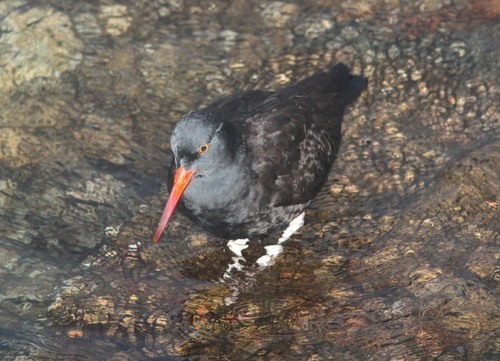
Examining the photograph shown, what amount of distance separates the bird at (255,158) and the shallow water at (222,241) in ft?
1.19

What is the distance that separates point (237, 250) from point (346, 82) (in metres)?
1.95

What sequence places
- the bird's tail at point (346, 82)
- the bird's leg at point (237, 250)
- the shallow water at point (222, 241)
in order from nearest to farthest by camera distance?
the shallow water at point (222, 241), the bird's leg at point (237, 250), the bird's tail at point (346, 82)

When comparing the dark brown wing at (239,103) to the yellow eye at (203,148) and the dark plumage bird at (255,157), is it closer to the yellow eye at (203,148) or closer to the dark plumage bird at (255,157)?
the dark plumage bird at (255,157)

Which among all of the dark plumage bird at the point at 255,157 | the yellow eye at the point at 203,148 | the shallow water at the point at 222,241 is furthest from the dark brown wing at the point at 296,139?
the yellow eye at the point at 203,148

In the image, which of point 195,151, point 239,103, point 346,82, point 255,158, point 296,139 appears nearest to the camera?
point 195,151

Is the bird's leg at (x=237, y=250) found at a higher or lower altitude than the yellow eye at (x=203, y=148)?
lower

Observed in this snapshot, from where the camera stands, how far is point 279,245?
20.5ft

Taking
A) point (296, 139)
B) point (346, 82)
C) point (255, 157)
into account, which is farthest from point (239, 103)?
point (346, 82)

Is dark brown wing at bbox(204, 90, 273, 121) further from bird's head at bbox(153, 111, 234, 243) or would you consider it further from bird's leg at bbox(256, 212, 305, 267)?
bird's leg at bbox(256, 212, 305, 267)

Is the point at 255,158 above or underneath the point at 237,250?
above

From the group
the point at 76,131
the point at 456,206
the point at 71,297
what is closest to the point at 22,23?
the point at 76,131

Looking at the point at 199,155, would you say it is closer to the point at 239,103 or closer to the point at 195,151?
the point at 195,151

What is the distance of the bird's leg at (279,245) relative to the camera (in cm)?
617

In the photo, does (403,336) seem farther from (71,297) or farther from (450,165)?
(71,297)
